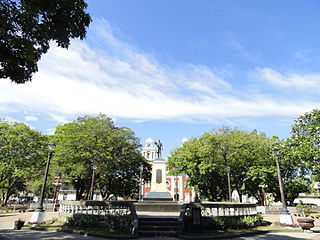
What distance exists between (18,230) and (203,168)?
20645 mm

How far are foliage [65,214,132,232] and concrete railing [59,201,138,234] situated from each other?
0.22m

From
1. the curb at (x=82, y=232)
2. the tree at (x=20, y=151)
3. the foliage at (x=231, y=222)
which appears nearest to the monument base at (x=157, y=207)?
the foliage at (x=231, y=222)

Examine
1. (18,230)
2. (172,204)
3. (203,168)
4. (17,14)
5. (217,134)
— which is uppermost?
(217,134)

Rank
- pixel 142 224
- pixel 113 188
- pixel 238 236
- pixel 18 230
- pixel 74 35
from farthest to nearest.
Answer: pixel 113 188 < pixel 18 230 < pixel 142 224 < pixel 238 236 < pixel 74 35

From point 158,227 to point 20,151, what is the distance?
2598 cm

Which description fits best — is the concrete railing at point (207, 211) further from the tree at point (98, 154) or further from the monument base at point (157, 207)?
the tree at point (98, 154)

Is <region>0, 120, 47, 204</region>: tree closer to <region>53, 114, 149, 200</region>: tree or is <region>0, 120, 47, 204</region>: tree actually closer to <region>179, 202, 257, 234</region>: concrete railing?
<region>53, 114, 149, 200</region>: tree

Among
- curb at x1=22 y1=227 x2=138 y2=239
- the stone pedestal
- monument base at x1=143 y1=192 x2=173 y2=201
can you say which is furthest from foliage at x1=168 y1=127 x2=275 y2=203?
curb at x1=22 y1=227 x2=138 y2=239

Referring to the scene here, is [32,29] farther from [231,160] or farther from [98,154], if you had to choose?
[231,160]

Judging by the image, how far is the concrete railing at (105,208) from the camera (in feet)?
33.9

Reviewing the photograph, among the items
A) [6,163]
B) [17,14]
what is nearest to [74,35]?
[17,14]

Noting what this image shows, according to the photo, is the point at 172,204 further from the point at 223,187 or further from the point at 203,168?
the point at 223,187

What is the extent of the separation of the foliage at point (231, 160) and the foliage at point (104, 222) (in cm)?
A: 1800

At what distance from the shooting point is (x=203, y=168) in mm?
26750
